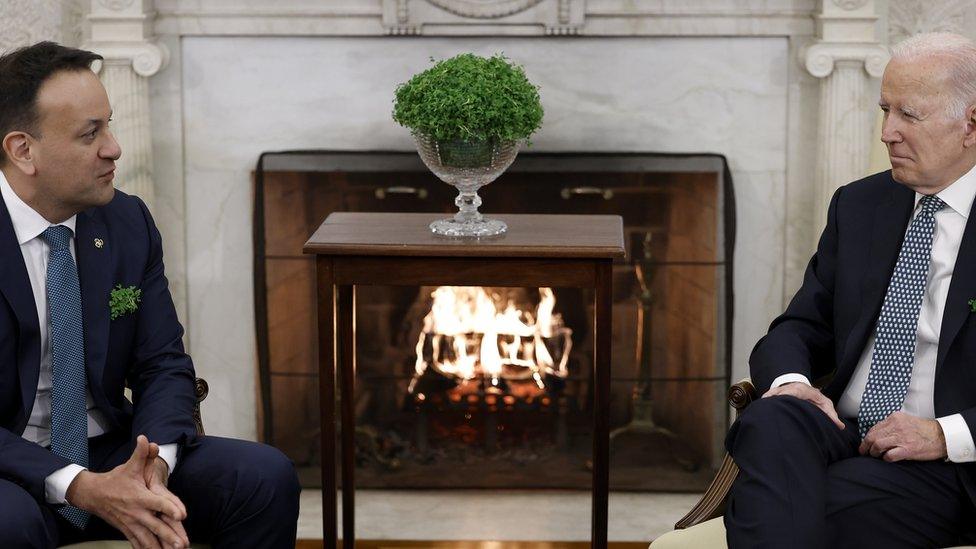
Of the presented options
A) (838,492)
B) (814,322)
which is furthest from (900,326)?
(838,492)

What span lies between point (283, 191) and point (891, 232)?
198 cm

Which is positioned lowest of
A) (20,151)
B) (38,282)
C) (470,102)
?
(38,282)

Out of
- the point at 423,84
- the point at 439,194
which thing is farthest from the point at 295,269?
the point at 423,84

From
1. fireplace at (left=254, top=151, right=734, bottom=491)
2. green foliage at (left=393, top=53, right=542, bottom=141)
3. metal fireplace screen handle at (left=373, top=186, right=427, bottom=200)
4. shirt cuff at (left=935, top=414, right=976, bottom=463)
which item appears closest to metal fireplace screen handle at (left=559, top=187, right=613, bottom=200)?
fireplace at (left=254, top=151, right=734, bottom=491)

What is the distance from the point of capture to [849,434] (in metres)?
2.50

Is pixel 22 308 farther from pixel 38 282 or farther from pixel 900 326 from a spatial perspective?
pixel 900 326

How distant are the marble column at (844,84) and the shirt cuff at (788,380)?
4.58ft

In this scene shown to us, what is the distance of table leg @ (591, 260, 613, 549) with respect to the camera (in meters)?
2.87

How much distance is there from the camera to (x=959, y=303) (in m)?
2.47

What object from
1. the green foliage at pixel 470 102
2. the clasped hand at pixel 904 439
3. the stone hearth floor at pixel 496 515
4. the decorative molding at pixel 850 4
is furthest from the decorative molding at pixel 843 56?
the clasped hand at pixel 904 439

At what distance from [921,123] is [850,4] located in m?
1.33

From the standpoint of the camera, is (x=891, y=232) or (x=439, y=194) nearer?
(x=891, y=232)

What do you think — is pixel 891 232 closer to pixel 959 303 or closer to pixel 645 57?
pixel 959 303

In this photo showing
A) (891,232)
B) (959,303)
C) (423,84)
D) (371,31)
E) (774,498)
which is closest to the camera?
(774,498)
